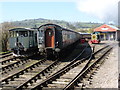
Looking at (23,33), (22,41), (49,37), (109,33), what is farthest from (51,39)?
(109,33)

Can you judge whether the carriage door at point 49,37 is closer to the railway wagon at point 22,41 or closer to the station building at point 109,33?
the railway wagon at point 22,41

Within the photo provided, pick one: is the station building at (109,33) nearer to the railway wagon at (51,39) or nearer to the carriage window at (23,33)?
the railway wagon at (51,39)

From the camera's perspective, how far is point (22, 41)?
16672 mm

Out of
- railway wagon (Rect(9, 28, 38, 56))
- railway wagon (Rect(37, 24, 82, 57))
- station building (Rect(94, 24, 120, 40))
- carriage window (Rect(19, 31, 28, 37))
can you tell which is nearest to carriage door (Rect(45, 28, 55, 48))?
railway wagon (Rect(37, 24, 82, 57))

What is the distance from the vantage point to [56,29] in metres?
15.6

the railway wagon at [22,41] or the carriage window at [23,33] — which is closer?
the railway wagon at [22,41]

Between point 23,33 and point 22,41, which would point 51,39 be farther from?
point 23,33

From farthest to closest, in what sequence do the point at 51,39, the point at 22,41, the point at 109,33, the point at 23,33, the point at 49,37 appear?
the point at 109,33 → the point at 23,33 → the point at 22,41 → the point at 49,37 → the point at 51,39

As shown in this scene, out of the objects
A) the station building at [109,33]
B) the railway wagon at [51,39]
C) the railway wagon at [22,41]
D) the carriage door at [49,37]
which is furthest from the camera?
the station building at [109,33]

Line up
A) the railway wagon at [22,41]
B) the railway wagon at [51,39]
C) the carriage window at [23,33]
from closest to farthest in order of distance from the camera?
the railway wagon at [51,39]
the railway wagon at [22,41]
the carriage window at [23,33]

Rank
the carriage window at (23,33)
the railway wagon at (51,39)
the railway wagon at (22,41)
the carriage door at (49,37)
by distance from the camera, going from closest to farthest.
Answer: the railway wagon at (51,39)
the carriage door at (49,37)
the railway wagon at (22,41)
the carriage window at (23,33)

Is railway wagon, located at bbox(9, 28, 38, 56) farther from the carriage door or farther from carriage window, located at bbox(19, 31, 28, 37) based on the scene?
the carriage door

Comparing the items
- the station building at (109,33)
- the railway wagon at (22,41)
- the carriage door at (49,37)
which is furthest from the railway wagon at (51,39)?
the station building at (109,33)

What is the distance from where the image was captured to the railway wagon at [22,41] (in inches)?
653
